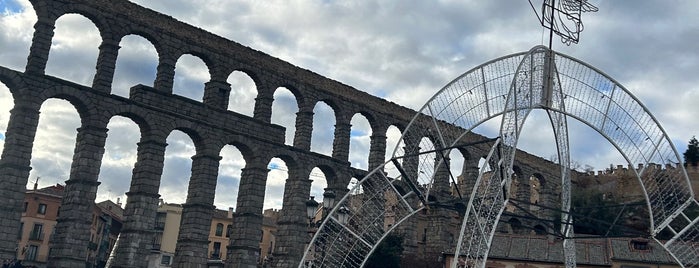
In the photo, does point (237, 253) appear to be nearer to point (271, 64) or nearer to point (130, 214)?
point (130, 214)

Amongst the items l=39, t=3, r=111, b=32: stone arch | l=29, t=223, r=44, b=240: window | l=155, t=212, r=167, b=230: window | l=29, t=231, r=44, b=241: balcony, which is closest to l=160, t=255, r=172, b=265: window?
l=155, t=212, r=167, b=230: window

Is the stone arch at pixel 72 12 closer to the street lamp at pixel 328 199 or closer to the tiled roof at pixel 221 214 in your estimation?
the street lamp at pixel 328 199

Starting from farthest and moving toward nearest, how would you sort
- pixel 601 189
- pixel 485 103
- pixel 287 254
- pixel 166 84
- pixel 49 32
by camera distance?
1. pixel 601 189
2. pixel 287 254
3. pixel 166 84
4. pixel 49 32
5. pixel 485 103

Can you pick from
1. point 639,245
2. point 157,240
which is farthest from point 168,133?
point 157,240

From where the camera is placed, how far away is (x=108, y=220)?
7238 centimetres

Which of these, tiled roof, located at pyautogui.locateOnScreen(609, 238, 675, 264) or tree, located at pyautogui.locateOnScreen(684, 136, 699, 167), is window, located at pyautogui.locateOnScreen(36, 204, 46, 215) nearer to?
tiled roof, located at pyautogui.locateOnScreen(609, 238, 675, 264)

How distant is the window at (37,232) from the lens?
205 feet

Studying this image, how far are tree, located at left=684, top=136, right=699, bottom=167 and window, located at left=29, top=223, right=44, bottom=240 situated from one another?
59.5 meters

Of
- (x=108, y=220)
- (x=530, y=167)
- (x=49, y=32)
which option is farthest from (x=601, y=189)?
(x=49, y=32)

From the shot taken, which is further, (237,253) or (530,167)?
(530,167)

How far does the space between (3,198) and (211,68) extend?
1319cm

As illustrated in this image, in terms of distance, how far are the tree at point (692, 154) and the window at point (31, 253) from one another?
6023 cm

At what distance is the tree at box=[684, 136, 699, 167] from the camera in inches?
2629

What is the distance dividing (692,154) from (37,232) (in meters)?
60.8
